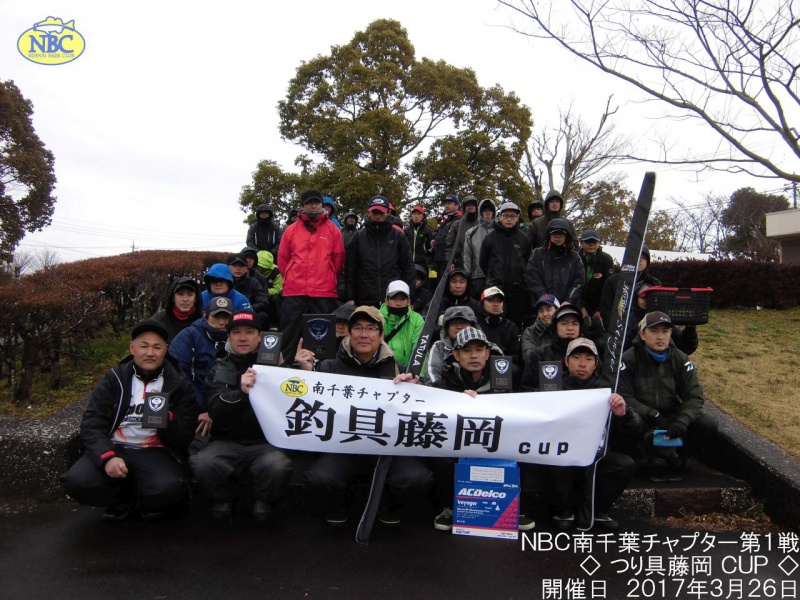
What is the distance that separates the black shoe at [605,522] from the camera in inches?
156

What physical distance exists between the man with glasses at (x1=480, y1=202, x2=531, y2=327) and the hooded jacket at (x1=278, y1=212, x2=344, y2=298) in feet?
5.90

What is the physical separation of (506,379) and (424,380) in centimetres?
79

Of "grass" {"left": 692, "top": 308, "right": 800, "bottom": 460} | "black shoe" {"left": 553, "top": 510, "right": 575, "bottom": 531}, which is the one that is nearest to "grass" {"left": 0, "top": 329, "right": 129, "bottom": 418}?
"black shoe" {"left": 553, "top": 510, "right": 575, "bottom": 531}

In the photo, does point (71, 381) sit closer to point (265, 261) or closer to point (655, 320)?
point (265, 261)

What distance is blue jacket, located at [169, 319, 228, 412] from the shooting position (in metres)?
4.59

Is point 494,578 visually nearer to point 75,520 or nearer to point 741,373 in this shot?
point 75,520

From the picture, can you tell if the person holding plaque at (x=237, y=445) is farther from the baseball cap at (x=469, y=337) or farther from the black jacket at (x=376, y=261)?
the black jacket at (x=376, y=261)

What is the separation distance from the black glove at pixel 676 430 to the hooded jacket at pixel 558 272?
1.96m

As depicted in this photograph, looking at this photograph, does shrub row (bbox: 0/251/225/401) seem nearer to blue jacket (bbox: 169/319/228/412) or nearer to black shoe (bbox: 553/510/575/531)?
blue jacket (bbox: 169/319/228/412)

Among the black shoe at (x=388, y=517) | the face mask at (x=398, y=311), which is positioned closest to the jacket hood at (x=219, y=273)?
the face mask at (x=398, y=311)

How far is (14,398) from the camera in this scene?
16.7 feet

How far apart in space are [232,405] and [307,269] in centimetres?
245

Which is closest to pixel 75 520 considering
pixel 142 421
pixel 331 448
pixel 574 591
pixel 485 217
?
pixel 142 421

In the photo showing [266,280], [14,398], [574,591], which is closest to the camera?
[574,591]
